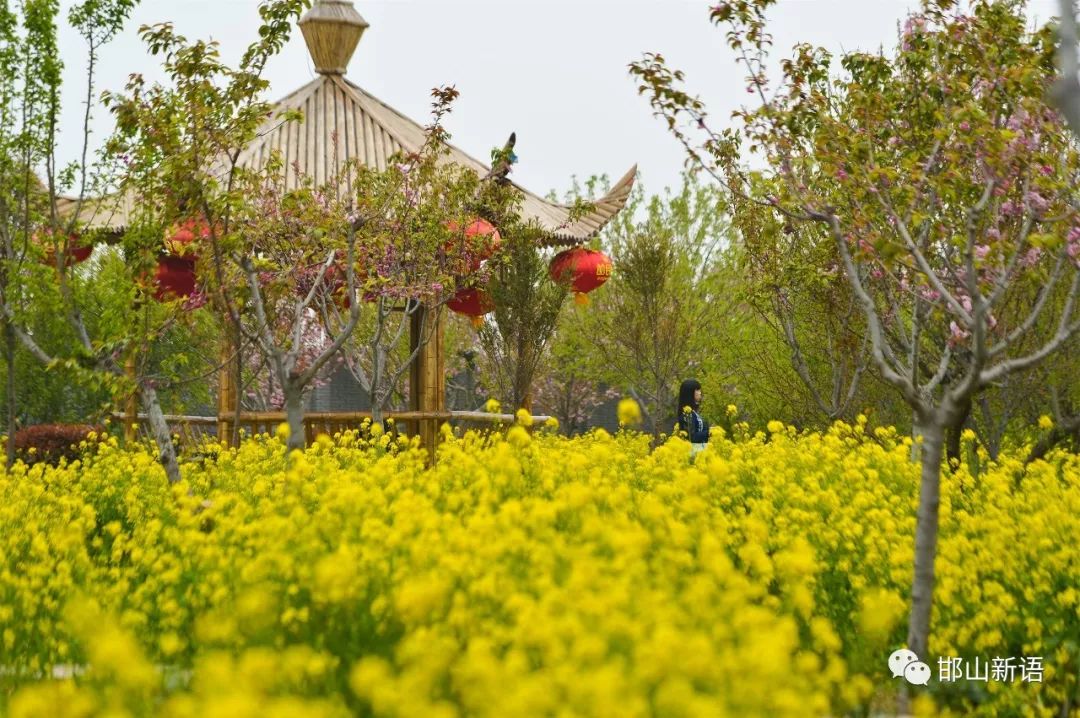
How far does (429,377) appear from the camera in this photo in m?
14.1

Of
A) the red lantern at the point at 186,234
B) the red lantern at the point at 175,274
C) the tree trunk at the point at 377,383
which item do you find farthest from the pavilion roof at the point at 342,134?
the red lantern at the point at 186,234

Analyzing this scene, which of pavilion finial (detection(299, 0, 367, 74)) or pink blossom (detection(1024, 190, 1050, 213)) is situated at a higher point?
pavilion finial (detection(299, 0, 367, 74))

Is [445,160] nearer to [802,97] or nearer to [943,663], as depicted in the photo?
[802,97]

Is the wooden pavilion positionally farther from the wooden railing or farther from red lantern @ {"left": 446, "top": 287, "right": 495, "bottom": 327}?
red lantern @ {"left": 446, "top": 287, "right": 495, "bottom": 327}

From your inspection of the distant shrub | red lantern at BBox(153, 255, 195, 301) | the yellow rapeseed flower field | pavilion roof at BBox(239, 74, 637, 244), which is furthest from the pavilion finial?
the yellow rapeseed flower field

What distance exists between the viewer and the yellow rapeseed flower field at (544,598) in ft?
9.96

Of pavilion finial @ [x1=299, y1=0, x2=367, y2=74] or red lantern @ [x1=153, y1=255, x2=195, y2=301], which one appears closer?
red lantern @ [x1=153, y1=255, x2=195, y2=301]

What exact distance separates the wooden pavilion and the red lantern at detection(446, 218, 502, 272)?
0.95 meters

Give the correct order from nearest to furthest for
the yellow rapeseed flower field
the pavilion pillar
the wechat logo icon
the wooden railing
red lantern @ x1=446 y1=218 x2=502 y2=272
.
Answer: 1. the yellow rapeseed flower field
2. the wechat logo icon
3. red lantern @ x1=446 y1=218 x2=502 y2=272
4. the wooden railing
5. the pavilion pillar

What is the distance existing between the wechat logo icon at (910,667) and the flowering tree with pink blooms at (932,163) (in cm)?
5

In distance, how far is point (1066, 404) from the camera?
13422 millimetres

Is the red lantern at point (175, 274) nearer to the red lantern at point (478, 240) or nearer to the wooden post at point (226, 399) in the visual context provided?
the wooden post at point (226, 399)

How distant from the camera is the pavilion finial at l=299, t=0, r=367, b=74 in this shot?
14.6 m

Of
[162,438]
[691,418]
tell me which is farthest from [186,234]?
[691,418]
